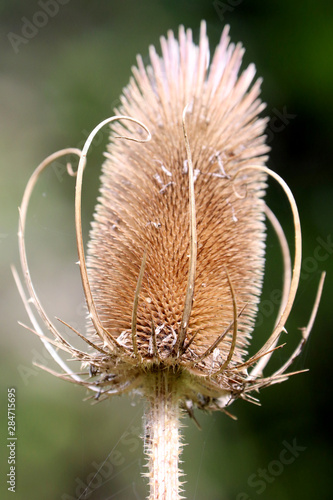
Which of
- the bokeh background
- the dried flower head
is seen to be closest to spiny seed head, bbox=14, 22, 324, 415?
the dried flower head

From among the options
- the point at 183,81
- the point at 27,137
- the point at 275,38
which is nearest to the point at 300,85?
the point at 275,38

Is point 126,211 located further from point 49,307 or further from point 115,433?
point 115,433

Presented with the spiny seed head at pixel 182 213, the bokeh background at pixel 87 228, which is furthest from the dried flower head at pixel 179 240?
the bokeh background at pixel 87 228

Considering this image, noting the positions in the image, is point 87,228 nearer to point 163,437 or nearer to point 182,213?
point 182,213

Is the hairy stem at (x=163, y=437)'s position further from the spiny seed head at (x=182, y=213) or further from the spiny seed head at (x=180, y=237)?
the spiny seed head at (x=182, y=213)

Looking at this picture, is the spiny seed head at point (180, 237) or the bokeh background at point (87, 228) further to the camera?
the bokeh background at point (87, 228)
